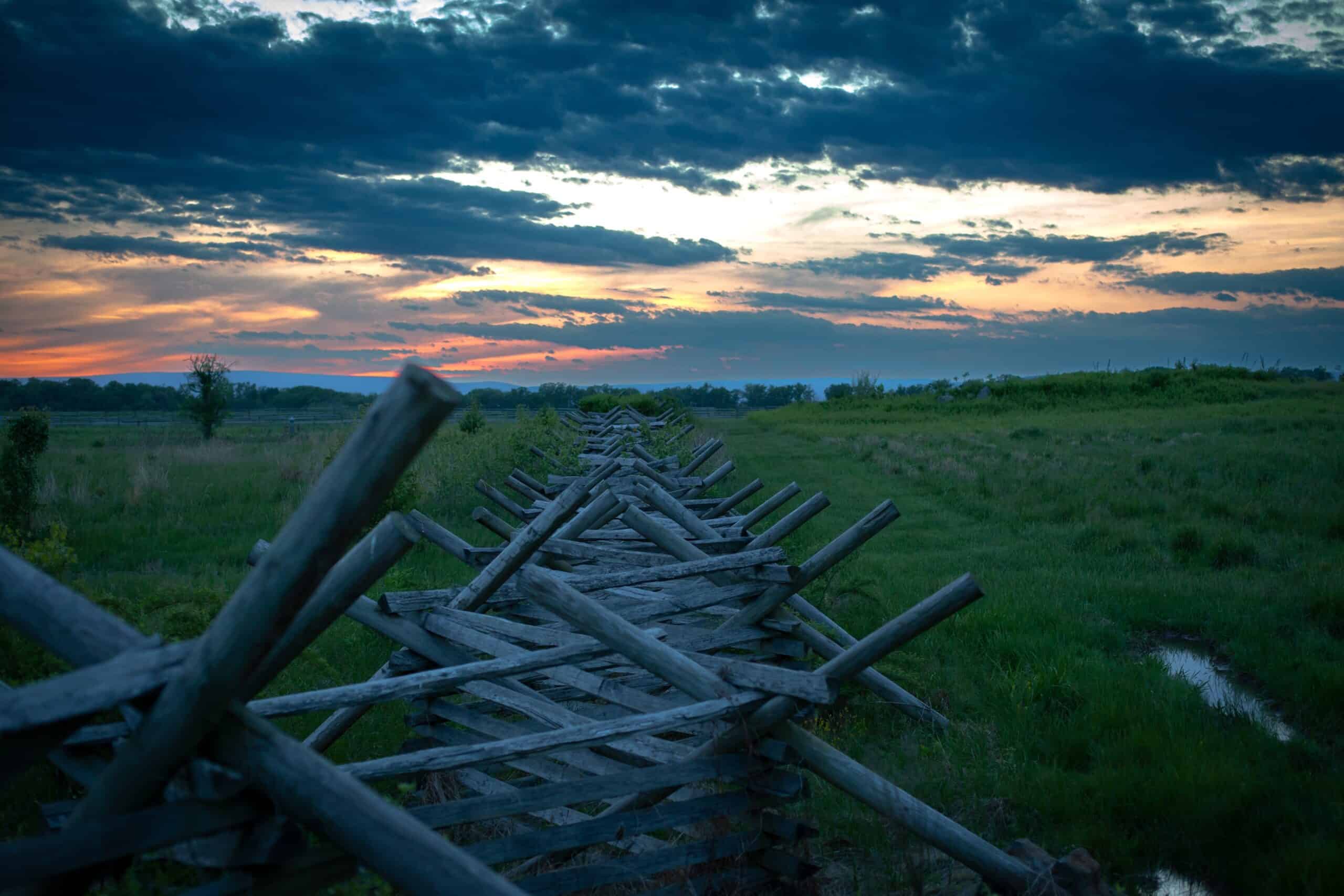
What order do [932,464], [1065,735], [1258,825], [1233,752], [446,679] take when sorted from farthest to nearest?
[932,464], [1065,735], [1233,752], [1258,825], [446,679]

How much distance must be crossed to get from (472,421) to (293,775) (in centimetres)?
2484

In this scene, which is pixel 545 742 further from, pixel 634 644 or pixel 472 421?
pixel 472 421

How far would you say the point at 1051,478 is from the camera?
15.9 metres

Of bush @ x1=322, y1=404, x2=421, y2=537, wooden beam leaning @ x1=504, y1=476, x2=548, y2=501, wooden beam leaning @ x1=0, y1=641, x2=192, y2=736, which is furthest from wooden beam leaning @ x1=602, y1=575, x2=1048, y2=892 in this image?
bush @ x1=322, y1=404, x2=421, y2=537

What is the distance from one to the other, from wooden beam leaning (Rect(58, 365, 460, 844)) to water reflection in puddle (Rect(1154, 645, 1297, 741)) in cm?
563

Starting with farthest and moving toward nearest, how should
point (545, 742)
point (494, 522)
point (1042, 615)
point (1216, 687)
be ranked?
1. point (1042, 615)
2. point (1216, 687)
3. point (494, 522)
4. point (545, 742)

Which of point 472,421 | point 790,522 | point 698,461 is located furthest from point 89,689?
point 472,421

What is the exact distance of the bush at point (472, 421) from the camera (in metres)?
25.6

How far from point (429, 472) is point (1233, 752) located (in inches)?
532

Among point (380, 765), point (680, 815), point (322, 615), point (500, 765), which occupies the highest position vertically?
point (322, 615)

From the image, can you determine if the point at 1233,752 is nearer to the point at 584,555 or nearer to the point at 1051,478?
the point at 584,555

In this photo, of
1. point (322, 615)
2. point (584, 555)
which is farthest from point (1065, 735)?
point (322, 615)

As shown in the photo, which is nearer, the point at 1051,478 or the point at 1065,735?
the point at 1065,735

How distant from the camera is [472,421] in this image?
25984 mm
